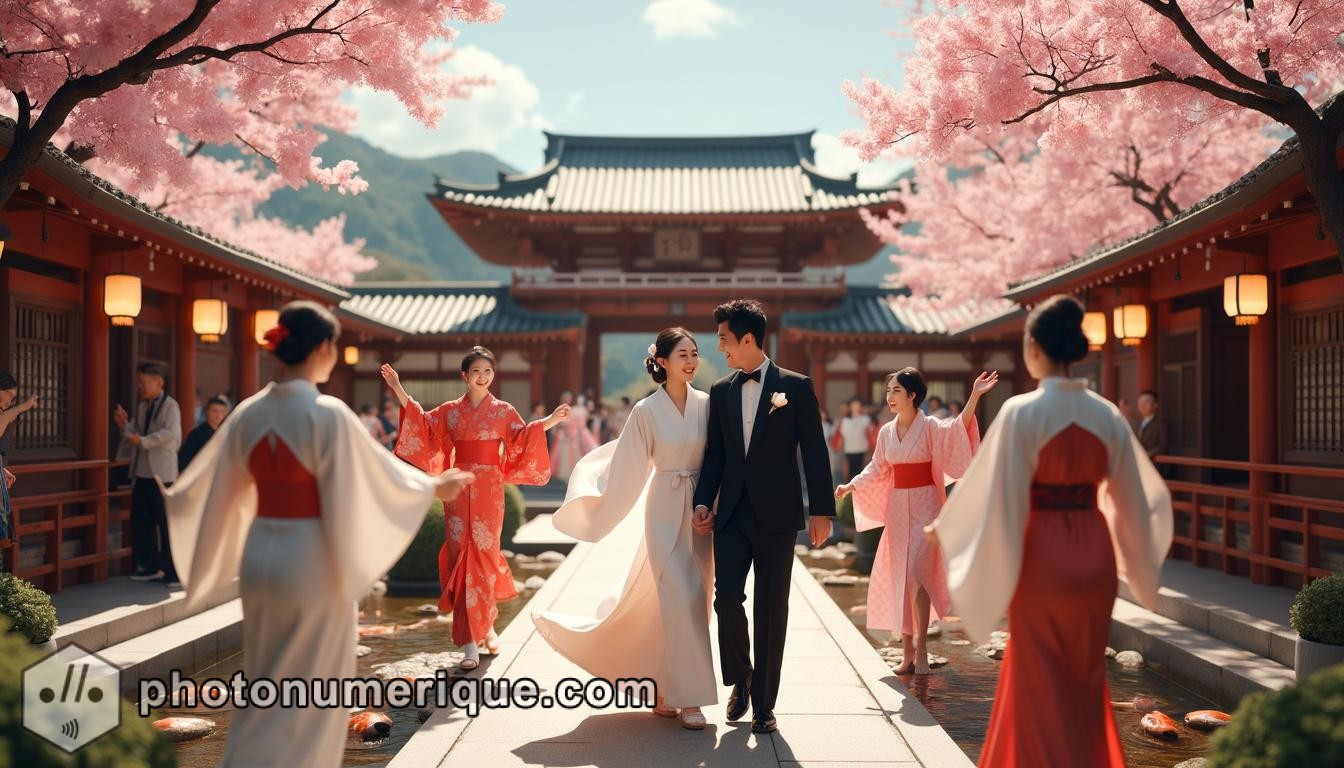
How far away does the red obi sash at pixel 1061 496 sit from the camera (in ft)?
11.5

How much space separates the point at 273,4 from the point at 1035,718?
21.8ft

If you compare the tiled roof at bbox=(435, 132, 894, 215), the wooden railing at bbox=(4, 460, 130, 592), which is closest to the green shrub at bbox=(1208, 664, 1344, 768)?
the wooden railing at bbox=(4, 460, 130, 592)

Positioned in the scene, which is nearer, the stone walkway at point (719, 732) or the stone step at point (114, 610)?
the stone walkway at point (719, 732)

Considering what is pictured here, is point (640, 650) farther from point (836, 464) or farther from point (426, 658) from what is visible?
point (836, 464)

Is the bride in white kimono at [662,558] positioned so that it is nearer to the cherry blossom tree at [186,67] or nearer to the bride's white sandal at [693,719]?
the bride's white sandal at [693,719]

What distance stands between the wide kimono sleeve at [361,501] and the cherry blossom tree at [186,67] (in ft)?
12.6

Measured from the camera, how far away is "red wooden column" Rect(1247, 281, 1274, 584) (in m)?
9.02

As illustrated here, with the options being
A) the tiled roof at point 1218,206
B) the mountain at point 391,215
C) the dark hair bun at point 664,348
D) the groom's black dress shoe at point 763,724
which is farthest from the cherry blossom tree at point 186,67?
the mountain at point 391,215

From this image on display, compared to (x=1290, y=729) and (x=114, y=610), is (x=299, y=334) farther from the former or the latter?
(x=114, y=610)

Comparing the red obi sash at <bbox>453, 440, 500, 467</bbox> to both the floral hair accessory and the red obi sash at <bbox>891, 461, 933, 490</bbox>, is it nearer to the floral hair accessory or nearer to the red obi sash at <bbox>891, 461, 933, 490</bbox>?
the red obi sash at <bbox>891, 461, 933, 490</bbox>

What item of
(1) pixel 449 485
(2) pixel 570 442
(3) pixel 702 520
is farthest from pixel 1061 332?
(2) pixel 570 442

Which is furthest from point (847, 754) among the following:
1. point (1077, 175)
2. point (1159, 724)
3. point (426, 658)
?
point (1077, 175)

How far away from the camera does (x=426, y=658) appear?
7.08 meters

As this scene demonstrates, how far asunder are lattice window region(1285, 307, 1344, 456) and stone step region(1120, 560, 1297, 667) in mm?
1374
